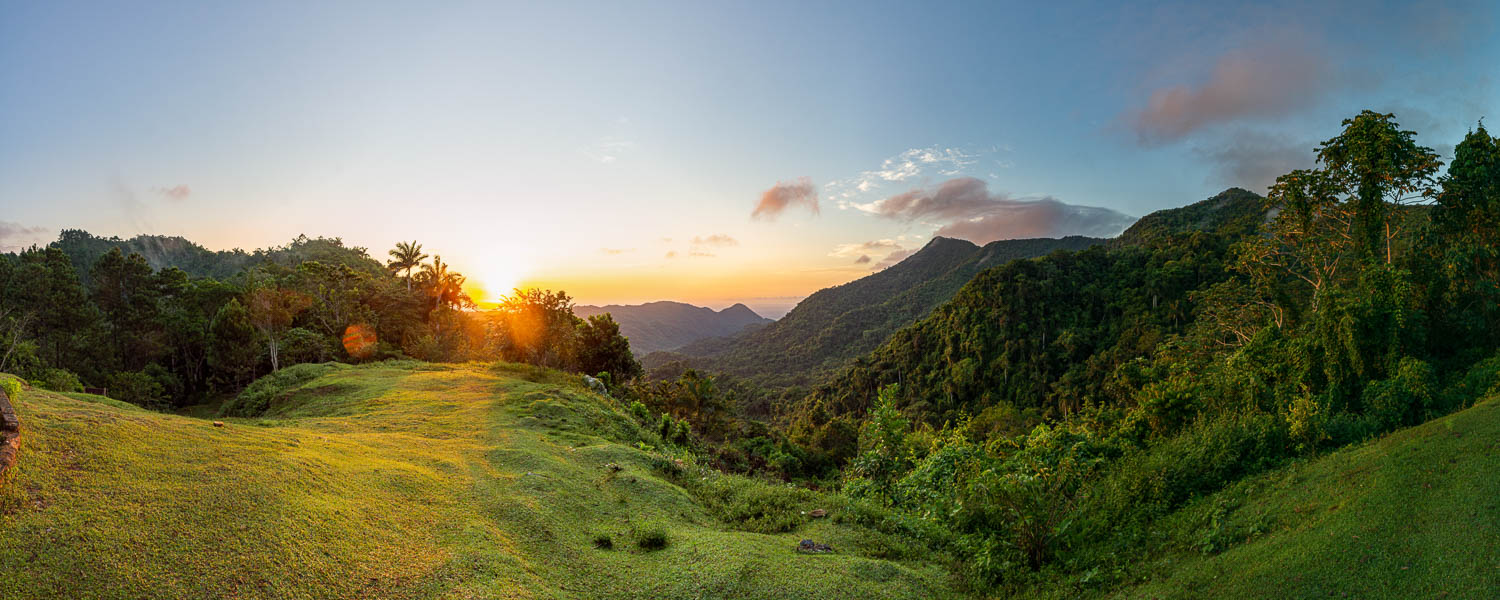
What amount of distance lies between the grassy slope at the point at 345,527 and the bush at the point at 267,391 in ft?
36.3

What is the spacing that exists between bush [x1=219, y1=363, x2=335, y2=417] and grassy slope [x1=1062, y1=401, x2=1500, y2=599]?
2189cm

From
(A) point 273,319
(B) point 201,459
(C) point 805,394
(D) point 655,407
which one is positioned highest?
(A) point 273,319

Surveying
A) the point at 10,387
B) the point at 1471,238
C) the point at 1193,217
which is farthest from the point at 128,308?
the point at 1193,217

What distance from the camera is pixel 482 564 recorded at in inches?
212

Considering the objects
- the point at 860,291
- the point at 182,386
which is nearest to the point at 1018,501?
the point at 182,386

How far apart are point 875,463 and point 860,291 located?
15340 cm

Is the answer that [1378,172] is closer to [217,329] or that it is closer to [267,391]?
[267,391]

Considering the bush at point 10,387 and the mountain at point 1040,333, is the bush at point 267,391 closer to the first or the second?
the bush at point 10,387

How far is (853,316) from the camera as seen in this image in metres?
138

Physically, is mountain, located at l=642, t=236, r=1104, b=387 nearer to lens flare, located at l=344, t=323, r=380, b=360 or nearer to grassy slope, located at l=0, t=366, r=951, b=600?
lens flare, located at l=344, t=323, r=380, b=360

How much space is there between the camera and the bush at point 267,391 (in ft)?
55.4

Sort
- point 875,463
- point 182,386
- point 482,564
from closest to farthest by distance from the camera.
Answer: point 482,564 → point 875,463 → point 182,386

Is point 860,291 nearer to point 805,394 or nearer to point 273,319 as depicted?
point 805,394

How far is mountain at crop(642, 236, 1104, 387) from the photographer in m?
122
